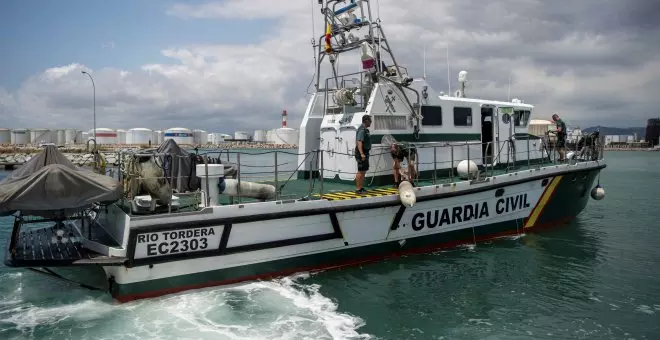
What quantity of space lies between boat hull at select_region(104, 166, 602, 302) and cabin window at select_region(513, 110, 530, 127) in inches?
85.4

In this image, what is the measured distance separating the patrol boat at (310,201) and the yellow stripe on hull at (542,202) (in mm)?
51

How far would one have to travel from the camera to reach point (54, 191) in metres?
6.53

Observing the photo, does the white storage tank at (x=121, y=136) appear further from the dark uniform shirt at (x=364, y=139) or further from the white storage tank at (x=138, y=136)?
the dark uniform shirt at (x=364, y=139)

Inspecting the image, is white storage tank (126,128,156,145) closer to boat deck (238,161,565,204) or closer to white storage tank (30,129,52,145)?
white storage tank (30,129,52,145)

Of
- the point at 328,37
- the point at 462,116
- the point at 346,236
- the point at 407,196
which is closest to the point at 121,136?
the point at 328,37

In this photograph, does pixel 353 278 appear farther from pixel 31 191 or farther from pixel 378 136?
pixel 31 191

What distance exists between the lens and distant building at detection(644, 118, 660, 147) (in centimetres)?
12531

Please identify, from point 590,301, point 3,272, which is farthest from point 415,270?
point 3,272

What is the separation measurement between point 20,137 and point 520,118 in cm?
9507

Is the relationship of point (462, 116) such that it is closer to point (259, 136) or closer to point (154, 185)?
point (154, 185)

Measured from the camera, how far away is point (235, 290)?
291 inches

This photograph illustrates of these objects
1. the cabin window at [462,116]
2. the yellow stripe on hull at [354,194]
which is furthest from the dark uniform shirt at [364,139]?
the cabin window at [462,116]

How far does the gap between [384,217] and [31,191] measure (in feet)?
18.5

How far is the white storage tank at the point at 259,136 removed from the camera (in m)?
159
